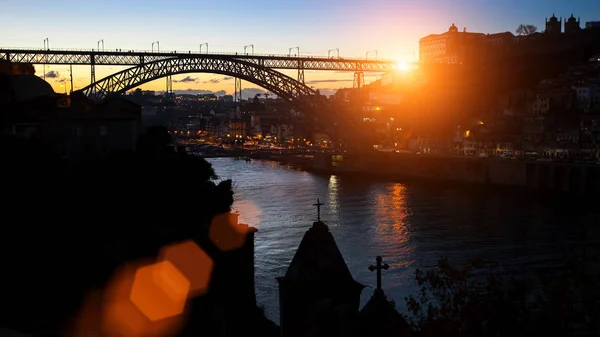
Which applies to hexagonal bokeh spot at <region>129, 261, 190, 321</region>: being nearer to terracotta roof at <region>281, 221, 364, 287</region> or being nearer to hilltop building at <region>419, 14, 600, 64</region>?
terracotta roof at <region>281, 221, 364, 287</region>

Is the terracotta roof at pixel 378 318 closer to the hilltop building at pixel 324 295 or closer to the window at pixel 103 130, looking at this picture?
the hilltop building at pixel 324 295

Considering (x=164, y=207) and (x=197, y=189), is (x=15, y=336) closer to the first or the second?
(x=164, y=207)

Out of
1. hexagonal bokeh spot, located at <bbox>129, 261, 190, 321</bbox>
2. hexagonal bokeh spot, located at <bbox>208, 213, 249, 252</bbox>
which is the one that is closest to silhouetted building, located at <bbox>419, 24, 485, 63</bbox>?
hexagonal bokeh spot, located at <bbox>208, 213, 249, 252</bbox>

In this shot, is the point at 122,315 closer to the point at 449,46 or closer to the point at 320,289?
the point at 320,289

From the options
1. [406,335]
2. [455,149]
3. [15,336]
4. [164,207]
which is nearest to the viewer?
[406,335]

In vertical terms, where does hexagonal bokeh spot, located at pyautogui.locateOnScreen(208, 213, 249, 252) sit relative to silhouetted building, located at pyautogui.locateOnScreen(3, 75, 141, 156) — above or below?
below

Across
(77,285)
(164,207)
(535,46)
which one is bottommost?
(77,285)

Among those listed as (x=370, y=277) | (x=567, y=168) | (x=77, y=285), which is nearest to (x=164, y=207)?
(x=77, y=285)

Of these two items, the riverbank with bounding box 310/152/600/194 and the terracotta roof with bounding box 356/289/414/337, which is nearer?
the terracotta roof with bounding box 356/289/414/337
